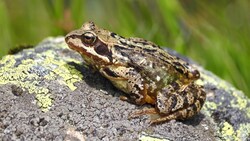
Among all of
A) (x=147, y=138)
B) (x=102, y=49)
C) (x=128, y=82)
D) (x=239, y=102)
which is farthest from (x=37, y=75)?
(x=239, y=102)

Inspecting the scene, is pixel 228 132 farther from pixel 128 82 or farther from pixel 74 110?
pixel 74 110

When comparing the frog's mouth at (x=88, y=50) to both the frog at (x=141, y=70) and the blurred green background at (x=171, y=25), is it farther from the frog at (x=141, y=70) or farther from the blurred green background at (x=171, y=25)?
the blurred green background at (x=171, y=25)

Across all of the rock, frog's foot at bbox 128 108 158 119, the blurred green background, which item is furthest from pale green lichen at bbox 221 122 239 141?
the blurred green background

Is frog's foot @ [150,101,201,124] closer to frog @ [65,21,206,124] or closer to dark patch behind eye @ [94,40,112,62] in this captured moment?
frog @ [65,21,206,124]

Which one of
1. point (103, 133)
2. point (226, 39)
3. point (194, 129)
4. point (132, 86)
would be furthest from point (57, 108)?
point (226, 39)

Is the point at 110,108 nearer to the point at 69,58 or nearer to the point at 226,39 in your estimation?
the point at 69,58
